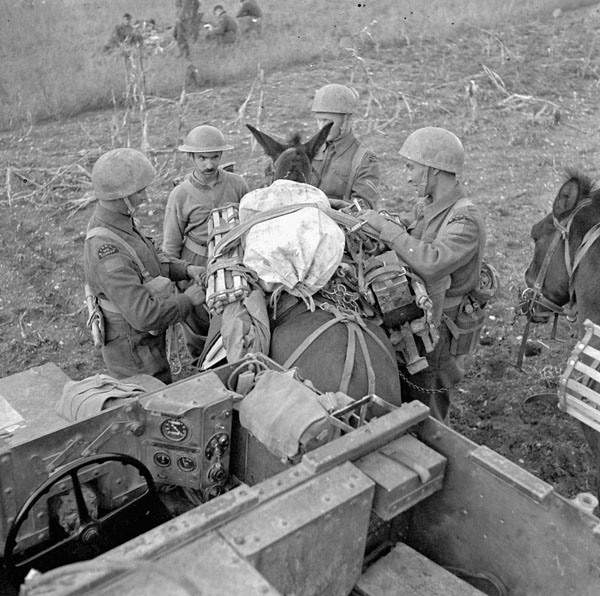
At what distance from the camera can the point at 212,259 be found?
4410 millimetres

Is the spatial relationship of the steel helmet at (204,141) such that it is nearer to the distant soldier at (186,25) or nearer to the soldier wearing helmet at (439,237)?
the soldier wearing helmet at (439,237)

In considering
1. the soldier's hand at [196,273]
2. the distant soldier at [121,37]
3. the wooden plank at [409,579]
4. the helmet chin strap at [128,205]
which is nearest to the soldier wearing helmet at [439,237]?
the soldier's hand at [196,273]

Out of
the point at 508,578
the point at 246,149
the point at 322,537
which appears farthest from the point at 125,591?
the point at 246,149

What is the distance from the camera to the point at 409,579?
300 cm

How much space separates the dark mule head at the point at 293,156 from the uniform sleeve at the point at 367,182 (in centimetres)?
94

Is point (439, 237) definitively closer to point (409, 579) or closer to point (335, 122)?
point (335, 122)

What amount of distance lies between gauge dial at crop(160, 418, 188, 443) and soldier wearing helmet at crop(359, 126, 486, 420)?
2025mm

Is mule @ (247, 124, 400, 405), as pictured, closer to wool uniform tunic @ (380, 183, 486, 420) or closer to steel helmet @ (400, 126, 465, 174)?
wool uniform tunic @ (380, 183, 486, 420)

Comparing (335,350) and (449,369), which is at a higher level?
(335,350)

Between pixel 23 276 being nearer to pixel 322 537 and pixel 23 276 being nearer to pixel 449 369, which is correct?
pixel 449 369

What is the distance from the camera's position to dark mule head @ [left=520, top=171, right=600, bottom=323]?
4801 mm

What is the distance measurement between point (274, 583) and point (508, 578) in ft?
3.59

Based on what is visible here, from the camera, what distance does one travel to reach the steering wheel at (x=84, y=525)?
2.87 meters

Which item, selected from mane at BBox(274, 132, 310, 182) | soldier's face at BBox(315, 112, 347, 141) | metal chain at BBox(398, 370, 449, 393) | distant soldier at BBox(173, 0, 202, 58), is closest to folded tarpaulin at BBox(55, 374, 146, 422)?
mane at BBox(274, 132, 310, 182)
